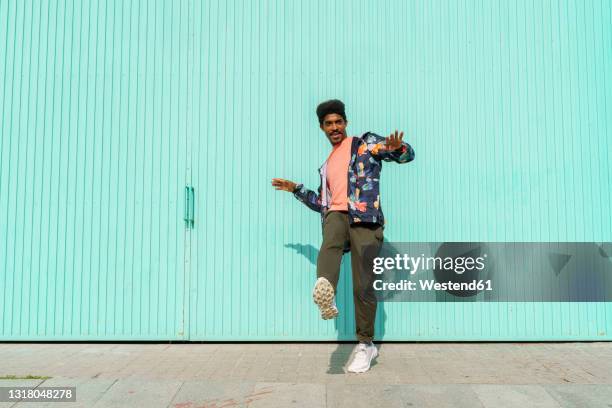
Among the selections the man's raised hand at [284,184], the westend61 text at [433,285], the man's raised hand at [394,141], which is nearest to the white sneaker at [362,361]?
the westend61 text at [433,285]

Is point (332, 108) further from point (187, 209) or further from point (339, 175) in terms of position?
point (187, 209)

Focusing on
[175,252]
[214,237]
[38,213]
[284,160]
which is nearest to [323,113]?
[284,160]

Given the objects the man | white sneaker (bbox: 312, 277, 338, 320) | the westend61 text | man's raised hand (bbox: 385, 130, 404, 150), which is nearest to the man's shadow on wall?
the westend61 text

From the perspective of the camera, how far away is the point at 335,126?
3520mm

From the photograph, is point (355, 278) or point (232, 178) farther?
point (232, 178)

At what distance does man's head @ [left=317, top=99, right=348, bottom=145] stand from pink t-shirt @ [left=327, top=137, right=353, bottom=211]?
6cm

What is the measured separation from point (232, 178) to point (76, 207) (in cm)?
129

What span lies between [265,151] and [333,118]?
103cm

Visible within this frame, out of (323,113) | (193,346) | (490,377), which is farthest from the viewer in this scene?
(193,346)

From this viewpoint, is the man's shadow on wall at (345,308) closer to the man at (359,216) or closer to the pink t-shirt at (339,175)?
the man at (359,216)

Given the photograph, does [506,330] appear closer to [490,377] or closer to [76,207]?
[490,377]

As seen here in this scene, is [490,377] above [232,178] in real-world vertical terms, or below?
below

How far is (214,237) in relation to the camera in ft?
14.2

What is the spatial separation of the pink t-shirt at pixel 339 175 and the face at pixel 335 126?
0.04 meters
